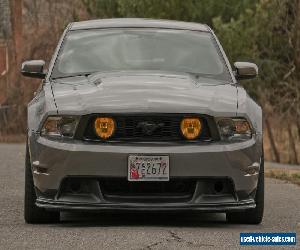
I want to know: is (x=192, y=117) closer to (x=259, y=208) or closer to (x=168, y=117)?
(x=168, y=117)

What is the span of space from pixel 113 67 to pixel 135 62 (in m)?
0.24

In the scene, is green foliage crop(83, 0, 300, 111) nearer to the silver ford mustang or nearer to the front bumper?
the silver ford mustang

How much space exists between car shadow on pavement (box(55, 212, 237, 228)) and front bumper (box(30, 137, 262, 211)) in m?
0.34

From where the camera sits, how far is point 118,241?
323 inches

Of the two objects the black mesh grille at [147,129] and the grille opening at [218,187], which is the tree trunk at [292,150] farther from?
the black mesh grille at [147,129]

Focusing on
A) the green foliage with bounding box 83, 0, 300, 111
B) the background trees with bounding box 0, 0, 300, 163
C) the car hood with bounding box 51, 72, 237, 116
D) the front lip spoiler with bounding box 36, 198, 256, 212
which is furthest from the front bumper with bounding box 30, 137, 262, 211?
the green foliage with bounding box 83, 0, 300, 111

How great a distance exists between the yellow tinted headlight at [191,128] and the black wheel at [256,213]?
0.78 m

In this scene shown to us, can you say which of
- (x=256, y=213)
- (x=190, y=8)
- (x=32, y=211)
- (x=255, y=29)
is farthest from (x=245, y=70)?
(x=190, y=8)

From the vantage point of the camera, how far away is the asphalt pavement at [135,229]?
26.6 feet

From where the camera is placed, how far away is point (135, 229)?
8.93 meters

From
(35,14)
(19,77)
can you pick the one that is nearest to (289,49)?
(19,77)

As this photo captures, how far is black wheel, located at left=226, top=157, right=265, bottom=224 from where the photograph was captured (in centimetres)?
954

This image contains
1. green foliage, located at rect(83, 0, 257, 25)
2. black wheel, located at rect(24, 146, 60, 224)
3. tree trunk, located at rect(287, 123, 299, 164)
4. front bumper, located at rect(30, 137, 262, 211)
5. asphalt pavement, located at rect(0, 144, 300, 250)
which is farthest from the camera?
green foliage, located at rect(83, 0, 257, 25)

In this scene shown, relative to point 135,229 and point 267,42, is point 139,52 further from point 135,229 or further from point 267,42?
point 267,42
